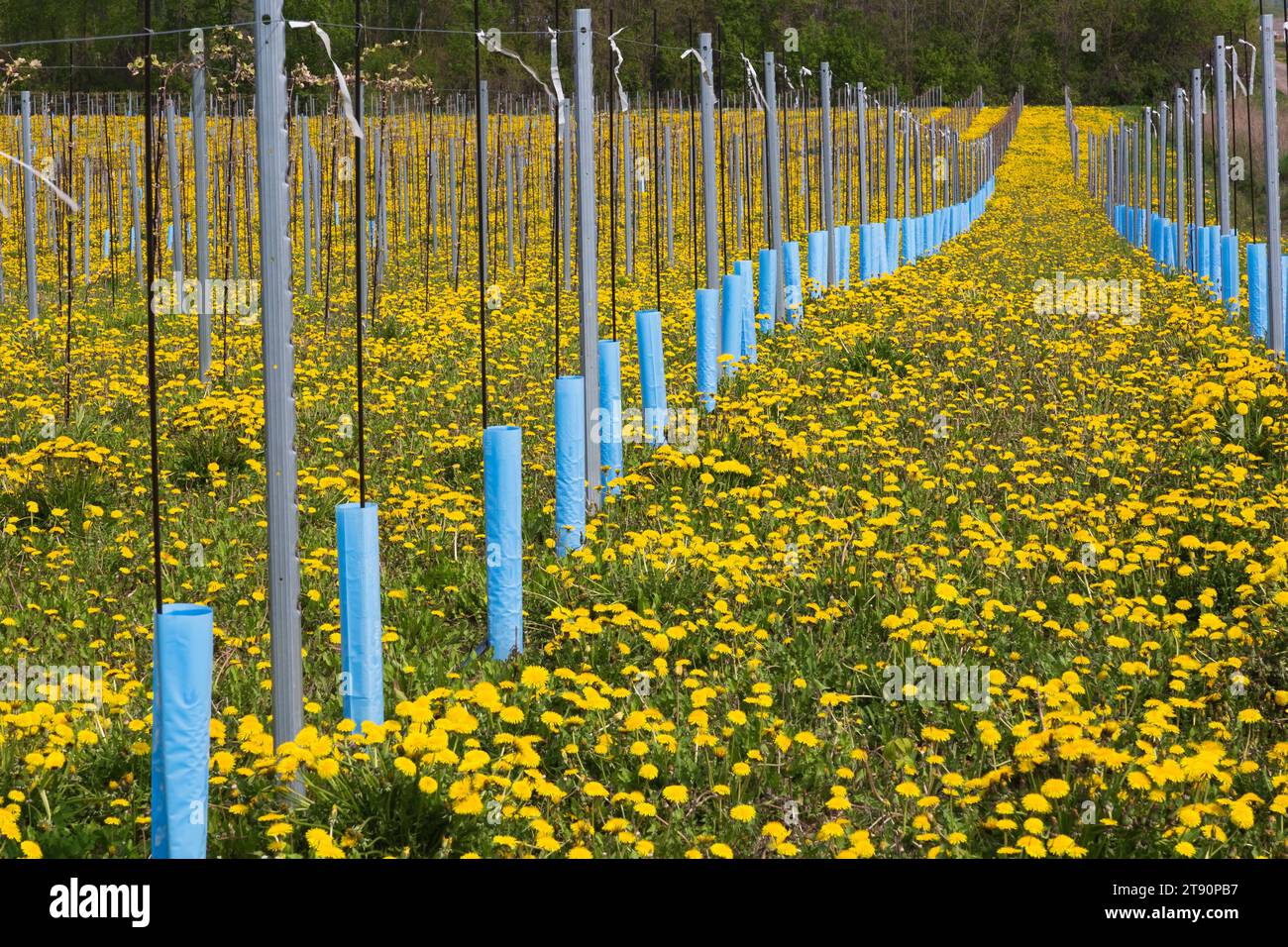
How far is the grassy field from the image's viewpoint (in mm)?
4293

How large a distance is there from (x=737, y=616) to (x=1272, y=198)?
905cm

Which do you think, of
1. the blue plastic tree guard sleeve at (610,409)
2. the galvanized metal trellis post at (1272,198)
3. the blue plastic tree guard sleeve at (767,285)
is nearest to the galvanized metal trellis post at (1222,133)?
the galvanized metal trellis post at (1272,198)

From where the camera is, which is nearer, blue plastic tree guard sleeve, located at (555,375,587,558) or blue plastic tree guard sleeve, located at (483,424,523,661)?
blue plastic tree guard sleeve, located at (483,424,523,661)

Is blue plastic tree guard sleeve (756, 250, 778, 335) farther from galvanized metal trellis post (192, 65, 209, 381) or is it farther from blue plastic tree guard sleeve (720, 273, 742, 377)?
galvanized metal trellis post (192, 65, 209, 381)

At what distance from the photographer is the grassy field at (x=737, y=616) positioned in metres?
4.29

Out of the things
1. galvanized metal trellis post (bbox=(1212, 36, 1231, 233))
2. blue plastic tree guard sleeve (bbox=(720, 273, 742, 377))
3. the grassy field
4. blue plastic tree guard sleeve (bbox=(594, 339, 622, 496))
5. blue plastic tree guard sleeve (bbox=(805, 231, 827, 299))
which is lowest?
the grassy field

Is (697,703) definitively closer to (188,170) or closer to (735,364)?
(735,364)

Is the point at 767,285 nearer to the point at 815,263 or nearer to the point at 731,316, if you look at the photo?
the point at 731,316

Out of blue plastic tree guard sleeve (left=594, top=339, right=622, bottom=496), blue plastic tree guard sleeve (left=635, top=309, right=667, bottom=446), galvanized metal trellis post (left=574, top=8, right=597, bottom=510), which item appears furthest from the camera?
blue plastic tree guard sleeve (left=635, top=309, right=667, bottom=446)

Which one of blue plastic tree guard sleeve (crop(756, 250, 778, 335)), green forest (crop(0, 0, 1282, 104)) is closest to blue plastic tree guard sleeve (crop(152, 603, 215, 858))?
blue plastic tree guard sleeve (crop(756, 250, 778, 335))

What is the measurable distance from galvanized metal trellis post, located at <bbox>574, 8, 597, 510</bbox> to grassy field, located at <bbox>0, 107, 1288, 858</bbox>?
1.42 ft

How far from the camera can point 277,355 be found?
4.27 m

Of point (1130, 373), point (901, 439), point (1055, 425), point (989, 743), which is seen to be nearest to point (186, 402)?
point (901, 439)

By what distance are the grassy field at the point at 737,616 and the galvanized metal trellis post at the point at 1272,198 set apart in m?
1.12
